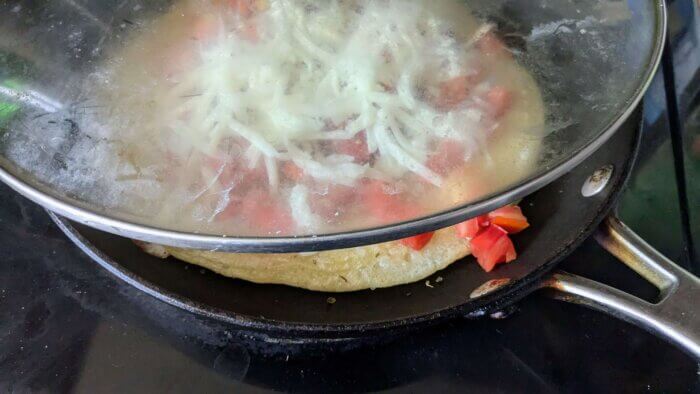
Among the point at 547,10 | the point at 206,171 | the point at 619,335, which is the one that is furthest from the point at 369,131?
the point at 619,335

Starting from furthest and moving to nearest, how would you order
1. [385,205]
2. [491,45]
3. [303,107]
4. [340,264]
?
[340,264], [491,45], [303,107], [385,205]

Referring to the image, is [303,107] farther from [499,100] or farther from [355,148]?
[499,100]

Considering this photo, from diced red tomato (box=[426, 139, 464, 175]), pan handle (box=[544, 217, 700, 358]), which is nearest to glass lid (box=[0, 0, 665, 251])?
diced red tomato (box=[426, 139, 464, 175])

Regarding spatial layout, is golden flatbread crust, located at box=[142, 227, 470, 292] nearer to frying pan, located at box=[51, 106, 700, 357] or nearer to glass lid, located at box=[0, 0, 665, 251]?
frying pan, located at box=[51, 106, 700, 357]

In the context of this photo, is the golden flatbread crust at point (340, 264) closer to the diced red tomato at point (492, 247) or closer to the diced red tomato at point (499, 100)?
the diced red tomato at point (492, 247)

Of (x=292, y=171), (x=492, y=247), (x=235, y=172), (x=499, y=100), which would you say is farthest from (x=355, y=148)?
(x=492, y=247)

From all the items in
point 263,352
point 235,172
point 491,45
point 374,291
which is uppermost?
point 491,45

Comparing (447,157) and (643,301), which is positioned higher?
(447,157)
